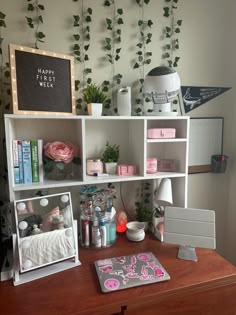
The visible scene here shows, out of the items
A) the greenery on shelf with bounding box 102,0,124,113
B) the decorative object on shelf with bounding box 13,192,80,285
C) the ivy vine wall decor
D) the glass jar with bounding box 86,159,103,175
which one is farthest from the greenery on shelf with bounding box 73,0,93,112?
the decorative object on shelf with bounding box 13,192,80,285

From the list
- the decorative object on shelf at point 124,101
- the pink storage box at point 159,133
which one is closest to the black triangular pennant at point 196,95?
the pink storage box at point 159,133

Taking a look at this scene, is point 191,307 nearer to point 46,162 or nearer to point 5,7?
point 46,162

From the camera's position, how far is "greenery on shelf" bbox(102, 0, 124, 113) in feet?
4.85

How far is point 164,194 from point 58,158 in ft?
2.11

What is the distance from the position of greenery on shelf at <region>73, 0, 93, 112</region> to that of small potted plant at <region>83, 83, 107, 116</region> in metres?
0.08

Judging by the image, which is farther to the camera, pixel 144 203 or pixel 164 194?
pixel 144 203

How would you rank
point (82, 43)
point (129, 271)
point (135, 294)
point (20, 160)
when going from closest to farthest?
1. point (135, 294)
2. point (129, 271)
3. point (20, 160)
4. point (82, 43)

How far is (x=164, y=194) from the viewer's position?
4.73 feet

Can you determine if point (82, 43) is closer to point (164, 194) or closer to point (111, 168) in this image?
point (111, 168)

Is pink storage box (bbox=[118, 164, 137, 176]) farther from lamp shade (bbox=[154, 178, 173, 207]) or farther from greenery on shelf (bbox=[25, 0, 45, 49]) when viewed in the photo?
greenery on shelf (bbox=[25, 0, 45, 49])

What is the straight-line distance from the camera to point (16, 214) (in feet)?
3.74

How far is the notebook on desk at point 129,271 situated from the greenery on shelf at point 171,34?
123cm

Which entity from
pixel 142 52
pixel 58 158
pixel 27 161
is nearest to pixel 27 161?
pixel 27 161

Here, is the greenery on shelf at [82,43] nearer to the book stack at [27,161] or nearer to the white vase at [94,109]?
the white vase at [94,109]
